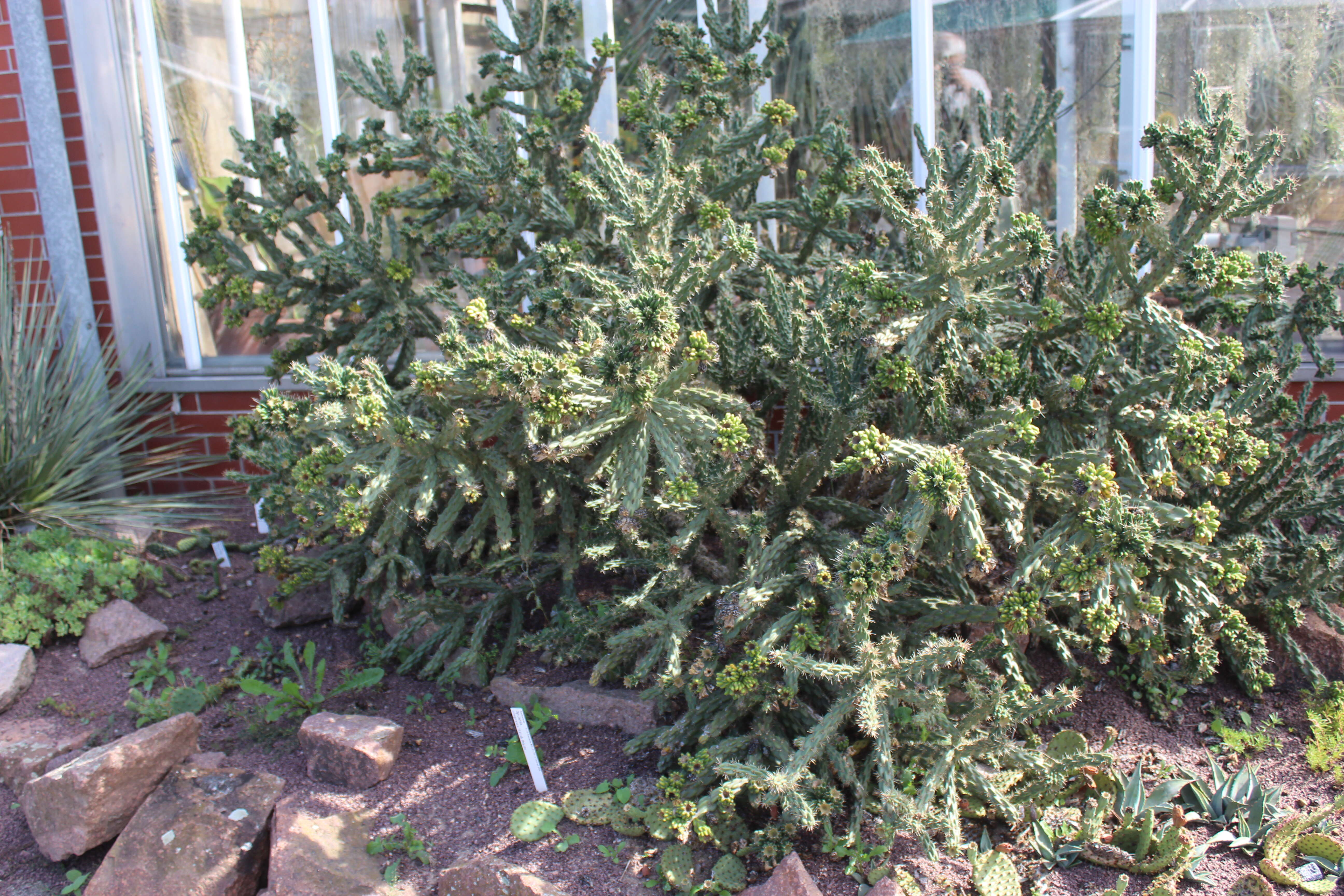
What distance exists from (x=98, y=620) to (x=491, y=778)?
222cm

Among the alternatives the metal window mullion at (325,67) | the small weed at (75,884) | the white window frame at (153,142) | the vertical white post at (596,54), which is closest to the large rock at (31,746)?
the small weed at (75,884)

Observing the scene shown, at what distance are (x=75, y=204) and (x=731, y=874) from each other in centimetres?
523

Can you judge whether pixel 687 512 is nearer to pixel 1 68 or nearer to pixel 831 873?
pixel 831 873

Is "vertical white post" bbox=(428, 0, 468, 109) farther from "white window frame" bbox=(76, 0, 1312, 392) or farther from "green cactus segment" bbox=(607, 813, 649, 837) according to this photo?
"green cactus segment" bbox=(607, 813, 649, 837)

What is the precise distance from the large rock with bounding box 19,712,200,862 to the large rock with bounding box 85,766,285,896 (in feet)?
0.24

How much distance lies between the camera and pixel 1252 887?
8.68ft

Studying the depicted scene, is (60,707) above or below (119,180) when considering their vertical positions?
below

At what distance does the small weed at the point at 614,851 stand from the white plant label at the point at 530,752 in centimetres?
33

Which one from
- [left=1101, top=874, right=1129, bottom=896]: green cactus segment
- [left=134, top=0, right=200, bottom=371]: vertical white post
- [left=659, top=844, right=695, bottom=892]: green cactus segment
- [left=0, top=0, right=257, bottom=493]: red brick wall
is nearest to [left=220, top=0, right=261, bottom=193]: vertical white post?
[left=134, top=0, right=200, bottom=371]: vertical white post

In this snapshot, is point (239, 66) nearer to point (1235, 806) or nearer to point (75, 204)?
point (75, 204)

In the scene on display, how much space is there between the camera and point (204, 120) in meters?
5.57

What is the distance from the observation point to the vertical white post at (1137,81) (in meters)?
4.48

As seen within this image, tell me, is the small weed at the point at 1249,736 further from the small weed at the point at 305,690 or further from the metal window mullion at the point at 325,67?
the metal window mullion at the point at 325,67

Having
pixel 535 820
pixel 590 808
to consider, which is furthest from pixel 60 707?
pixel 590 808
